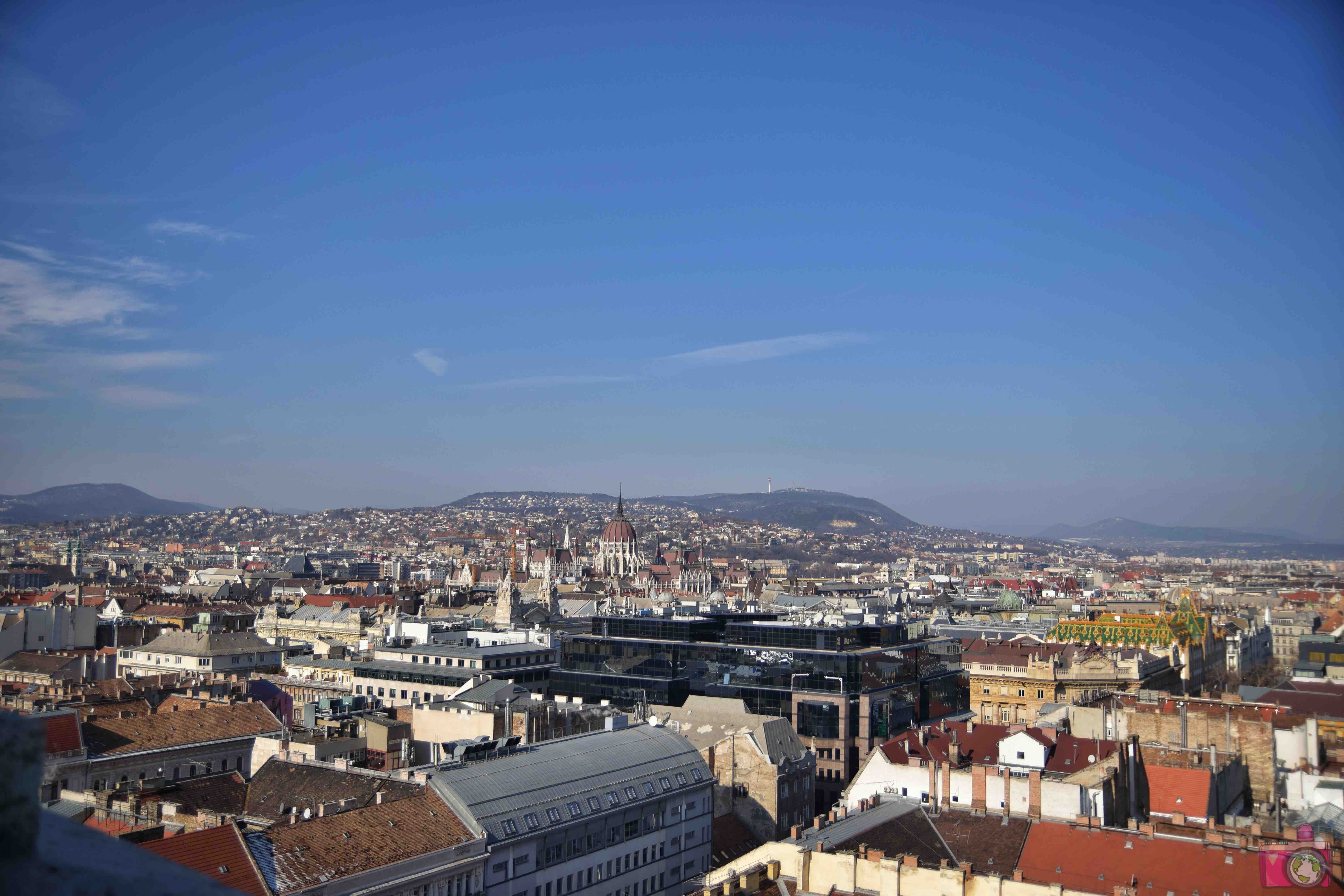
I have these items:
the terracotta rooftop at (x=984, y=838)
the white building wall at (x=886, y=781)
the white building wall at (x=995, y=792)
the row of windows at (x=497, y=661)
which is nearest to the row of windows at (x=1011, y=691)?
the row of windows at (x=497, y=661)

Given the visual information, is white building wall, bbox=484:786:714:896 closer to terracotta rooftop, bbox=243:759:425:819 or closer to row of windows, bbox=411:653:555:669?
terracotta rooftop, bbox=243:759:425:819

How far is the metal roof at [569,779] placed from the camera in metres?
32.7

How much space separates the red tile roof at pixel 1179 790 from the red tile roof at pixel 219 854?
29.4 meters

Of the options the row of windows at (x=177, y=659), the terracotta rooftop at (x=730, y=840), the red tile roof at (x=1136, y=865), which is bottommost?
the terracotta rooftop at (x=730, y=840)

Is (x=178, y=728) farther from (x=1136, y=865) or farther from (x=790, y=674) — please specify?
(x=1136, y=865)

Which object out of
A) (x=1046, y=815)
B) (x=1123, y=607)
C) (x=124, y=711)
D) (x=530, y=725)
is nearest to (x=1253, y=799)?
(x=1046, y=815)

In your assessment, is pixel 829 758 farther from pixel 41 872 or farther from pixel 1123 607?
pixel 1123 607

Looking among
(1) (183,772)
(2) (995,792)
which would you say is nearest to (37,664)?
(1) (183,772)

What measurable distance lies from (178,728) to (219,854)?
2391 cm

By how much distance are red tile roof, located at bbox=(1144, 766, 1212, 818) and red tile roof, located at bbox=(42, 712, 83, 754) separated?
3952cm

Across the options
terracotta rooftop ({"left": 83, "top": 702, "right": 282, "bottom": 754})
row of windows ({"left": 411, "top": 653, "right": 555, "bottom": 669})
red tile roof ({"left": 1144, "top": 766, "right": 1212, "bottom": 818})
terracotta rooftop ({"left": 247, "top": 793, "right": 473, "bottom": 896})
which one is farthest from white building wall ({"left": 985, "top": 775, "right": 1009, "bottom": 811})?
row of windows ({"left": 411, "top": 653, "right": 555, "bottom": 669})

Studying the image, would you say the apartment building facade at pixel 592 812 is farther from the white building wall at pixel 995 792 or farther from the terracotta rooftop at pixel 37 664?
the terracotta rooftop at pixel 37 664

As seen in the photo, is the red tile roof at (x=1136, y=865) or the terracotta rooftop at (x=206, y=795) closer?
the red tile roof at (x=1136, y=865)

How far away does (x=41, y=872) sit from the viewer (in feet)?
11.6
